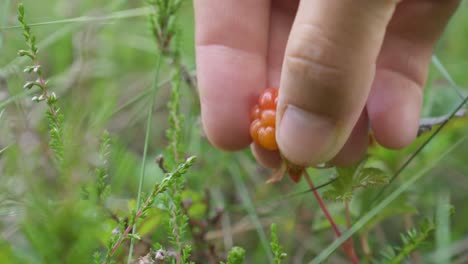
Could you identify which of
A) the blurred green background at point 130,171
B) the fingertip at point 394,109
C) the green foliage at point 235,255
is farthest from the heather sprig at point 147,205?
the fingertip at point 394,109

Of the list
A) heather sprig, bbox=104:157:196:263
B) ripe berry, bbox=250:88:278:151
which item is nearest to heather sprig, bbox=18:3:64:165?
heather sprig, bbox=104:157:196:263

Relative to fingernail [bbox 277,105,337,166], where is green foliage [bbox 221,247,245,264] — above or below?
below

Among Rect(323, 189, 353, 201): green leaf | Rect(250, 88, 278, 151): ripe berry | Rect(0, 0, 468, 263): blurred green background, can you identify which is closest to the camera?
Rect(0, 0, 468, 263): blurred green background

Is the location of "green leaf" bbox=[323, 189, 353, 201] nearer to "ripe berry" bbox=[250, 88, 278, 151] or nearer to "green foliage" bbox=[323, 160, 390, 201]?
"green foliage" bbox=[323, 160, 390, 201]

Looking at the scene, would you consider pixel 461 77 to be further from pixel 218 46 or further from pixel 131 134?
pixel 131 134

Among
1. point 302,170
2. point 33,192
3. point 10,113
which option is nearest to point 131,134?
point 10,113
